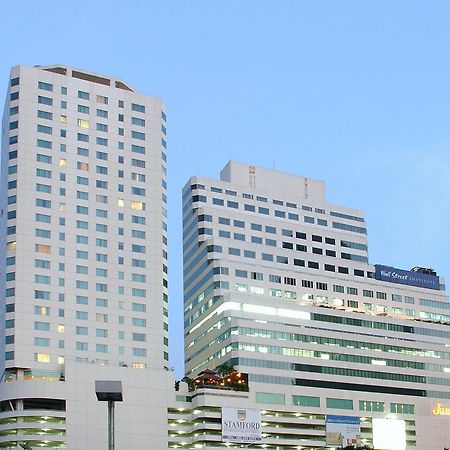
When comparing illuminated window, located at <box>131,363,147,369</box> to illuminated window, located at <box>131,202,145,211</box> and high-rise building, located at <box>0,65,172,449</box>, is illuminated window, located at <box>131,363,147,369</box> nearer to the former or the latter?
high-rise building, located at <box>0,65,172,449</box>

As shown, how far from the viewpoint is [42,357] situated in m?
170

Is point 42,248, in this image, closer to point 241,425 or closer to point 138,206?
point 138,206

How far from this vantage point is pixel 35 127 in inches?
7190

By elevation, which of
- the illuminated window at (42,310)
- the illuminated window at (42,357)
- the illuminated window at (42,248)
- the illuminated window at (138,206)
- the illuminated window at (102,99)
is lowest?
the illuminated window at (42,357)

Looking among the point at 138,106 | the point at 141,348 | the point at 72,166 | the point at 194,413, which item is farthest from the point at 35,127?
the point at 194,413

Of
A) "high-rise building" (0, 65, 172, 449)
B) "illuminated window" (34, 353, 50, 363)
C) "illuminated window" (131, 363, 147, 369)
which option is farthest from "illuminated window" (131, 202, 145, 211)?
"illuminated window" (34, 353, 50, 363)

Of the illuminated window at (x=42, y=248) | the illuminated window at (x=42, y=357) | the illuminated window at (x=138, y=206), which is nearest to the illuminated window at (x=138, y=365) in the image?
the illuminated window at (x=42, y=357)

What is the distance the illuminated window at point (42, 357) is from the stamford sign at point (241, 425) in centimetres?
3664

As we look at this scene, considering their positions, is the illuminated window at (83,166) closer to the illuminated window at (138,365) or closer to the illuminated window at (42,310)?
the illuminated window at (42,310)

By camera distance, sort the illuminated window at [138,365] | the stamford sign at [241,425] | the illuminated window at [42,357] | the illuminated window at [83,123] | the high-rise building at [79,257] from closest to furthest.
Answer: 1. the high-rise building at [79,257]
2. the illuminated window at [42,357]
3. the illuminated window at [138,365]
4. the stamford sign at [241,425]
5. the illuminated window at [83,123]

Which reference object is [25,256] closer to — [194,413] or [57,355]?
[57,355]

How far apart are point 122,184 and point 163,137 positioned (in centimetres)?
1495

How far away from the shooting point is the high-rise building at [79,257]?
168000 millimetres

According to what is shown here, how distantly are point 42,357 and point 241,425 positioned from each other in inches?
1681
